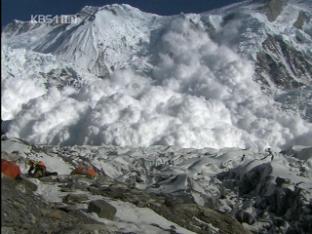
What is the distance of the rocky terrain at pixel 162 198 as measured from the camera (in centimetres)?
2445

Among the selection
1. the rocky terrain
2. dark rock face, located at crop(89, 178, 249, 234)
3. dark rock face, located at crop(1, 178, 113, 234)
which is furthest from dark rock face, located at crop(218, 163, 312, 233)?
dark rock face, located at crop(1, 178, 113, 234)

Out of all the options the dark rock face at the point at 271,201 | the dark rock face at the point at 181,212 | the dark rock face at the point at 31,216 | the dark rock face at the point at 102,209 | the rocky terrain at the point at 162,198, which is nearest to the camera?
the dark rock face at the point at 31,216

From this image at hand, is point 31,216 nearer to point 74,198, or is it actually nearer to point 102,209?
point 102,209

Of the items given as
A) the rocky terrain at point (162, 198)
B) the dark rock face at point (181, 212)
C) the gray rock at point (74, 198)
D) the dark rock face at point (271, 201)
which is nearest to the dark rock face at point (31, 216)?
the rocky terrain at point (162, 198)

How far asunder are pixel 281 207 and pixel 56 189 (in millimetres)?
33504

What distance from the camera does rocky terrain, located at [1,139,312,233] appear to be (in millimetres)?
24453

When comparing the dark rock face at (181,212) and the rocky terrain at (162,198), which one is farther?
the dark rock face at (181,212)

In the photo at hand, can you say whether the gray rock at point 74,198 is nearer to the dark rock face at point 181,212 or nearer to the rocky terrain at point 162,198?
the rocky terrain at point 162,198

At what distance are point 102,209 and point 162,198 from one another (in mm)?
9814

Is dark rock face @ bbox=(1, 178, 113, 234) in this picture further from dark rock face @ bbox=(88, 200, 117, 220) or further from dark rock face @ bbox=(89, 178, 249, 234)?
dark rock face @ bbox=(89, 178, 249, 234)

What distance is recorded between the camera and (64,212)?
26.2 meters

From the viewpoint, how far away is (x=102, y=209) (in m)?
26.7

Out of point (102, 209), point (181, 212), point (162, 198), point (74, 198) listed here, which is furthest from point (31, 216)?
point (162, 198)

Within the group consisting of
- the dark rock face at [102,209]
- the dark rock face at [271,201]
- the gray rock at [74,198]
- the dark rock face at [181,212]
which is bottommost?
the dark rock face at [271,201]
